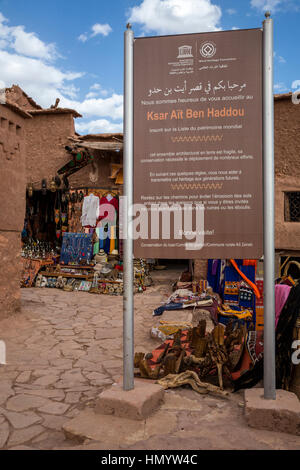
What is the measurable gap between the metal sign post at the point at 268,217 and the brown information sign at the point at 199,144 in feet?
0.16

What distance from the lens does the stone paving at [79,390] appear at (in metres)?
2.23

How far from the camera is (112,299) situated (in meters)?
9.05

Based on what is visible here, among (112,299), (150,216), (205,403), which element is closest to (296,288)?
(205,403)

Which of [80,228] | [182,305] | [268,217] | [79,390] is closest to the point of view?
[268,217]

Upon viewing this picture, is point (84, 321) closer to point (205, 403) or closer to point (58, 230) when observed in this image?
point (205, 403)

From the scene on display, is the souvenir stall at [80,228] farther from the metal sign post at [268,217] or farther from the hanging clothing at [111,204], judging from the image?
the metal sign post at [268,217]

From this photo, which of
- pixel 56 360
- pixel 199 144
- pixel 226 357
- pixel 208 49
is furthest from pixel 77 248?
pixel 208 49

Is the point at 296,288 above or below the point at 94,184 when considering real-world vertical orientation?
below

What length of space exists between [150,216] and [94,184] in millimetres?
9570

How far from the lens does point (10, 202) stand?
620cm

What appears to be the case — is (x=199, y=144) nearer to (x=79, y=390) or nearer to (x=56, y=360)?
(x=79, y=390)

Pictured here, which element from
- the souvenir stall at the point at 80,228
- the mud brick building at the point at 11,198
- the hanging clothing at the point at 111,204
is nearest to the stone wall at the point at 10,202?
the mud brick building at the point at 11,198

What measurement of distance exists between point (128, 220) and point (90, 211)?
28.7 ft

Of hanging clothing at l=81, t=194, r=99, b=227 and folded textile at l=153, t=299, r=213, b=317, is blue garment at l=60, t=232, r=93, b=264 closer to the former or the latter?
hanging clothing at l=81, t=194, r=99, b=227
